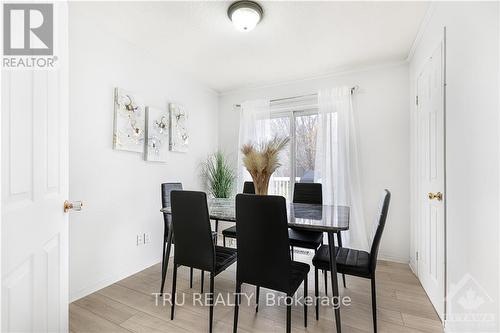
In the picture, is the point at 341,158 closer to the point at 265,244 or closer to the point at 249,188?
the point at 249,188

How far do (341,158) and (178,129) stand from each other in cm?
220

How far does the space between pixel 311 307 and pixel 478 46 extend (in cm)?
209

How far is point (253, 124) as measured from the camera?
3859 millimetres

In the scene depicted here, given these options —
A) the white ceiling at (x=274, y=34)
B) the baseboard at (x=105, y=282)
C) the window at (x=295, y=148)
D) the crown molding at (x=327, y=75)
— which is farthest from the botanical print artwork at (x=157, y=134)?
the window at (x=295, y=148)

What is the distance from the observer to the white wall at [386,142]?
9.93ft

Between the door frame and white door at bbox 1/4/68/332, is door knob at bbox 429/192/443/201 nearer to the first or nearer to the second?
the door frame


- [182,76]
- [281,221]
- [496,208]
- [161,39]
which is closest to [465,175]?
→ [496,208]

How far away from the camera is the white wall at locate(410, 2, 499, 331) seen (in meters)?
1.16

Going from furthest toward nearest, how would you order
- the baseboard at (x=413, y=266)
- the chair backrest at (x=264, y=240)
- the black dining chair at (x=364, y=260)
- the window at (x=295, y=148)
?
the window at (x=295, y=148), the baseboard at (x=413, y=266), the black dining chair at (x=364, y=260), the chair backrest at (x=264, y=240)

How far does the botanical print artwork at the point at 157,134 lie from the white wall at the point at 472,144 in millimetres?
2781

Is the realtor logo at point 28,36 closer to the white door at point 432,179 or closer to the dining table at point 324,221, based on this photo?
the dining table at point 324,221

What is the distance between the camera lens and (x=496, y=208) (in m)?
1.13

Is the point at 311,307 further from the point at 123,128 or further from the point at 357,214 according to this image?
the point at 123,128

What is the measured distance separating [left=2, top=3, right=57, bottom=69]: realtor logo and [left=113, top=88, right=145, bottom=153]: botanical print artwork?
1.42m
